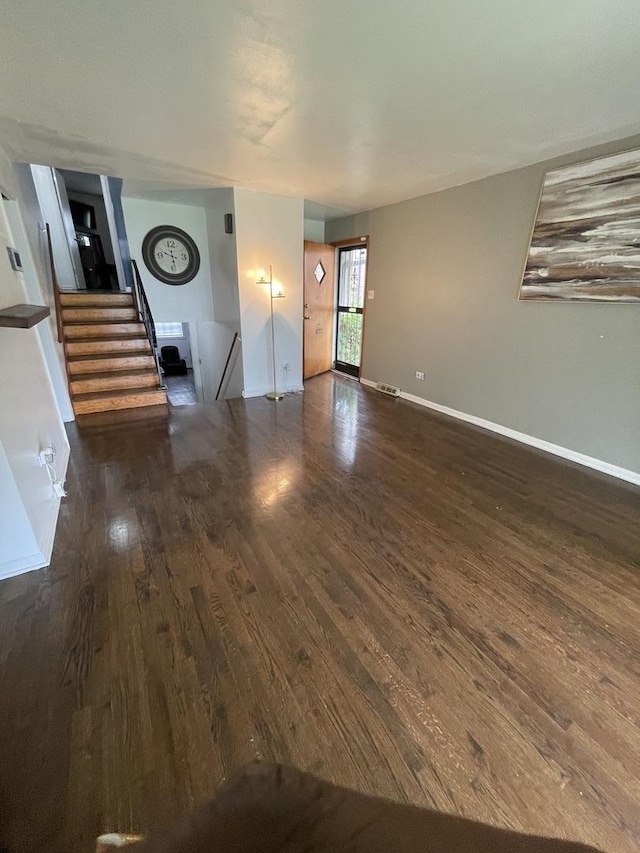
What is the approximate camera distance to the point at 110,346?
477cm

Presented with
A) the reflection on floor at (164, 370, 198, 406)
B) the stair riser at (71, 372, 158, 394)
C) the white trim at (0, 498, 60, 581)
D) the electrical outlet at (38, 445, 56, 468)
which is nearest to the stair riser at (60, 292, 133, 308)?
the stair riser at (71, 372, 158, 394)

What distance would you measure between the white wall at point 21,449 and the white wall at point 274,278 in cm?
246

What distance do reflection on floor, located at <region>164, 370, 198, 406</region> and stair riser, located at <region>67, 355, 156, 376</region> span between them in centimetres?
314

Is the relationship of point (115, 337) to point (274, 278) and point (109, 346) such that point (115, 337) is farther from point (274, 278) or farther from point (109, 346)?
point (274, 278)

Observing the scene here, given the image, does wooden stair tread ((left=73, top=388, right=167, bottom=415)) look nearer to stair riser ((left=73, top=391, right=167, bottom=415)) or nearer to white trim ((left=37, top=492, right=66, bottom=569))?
stair riser ((left=73, top=391, right=167, bottom=415))

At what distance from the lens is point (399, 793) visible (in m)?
1.09

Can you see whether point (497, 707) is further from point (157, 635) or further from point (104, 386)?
point (104, 386)

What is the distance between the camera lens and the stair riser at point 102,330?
186 inches

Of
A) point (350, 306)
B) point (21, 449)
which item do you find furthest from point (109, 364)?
point (350, 306)

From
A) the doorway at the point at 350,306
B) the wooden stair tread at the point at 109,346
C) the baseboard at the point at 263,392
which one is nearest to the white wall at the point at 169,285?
the wooden stair tread at the point at 109,346

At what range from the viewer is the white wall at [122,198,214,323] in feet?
16.9

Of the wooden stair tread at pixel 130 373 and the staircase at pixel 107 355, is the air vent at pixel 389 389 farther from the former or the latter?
the wooden stair tread at pixel 130 373

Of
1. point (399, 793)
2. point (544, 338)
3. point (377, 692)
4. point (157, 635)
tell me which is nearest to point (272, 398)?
point (544, 338)

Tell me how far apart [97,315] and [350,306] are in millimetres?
3897
